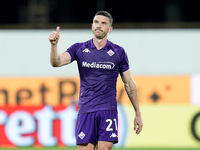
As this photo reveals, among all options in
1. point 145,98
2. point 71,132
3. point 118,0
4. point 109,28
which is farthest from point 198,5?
point 109,28

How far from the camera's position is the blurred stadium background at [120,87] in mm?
11516

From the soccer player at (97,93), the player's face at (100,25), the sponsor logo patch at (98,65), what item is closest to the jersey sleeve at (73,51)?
the soccer player at (97,93)

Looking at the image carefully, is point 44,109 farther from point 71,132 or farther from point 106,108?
point 106,108

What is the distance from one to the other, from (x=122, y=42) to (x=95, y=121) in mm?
5739

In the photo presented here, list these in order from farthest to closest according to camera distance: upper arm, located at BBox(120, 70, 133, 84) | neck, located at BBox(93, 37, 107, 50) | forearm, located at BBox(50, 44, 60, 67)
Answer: upper arm, located at BBox(120, 70, 133, 84)
neck, located at BBox(93, 37, 107, 50)
forearm, located at BBox(50, 44, 60, 67)

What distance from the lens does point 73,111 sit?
37.9 feet

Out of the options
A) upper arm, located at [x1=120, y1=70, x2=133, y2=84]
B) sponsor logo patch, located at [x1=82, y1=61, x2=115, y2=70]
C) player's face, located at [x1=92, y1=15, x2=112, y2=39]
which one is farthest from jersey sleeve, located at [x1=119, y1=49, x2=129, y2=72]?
player's face, located at [x1=92, y1=15, x2=112, y2=39]

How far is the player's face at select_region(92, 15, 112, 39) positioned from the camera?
6230mm

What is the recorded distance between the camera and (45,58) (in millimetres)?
11867

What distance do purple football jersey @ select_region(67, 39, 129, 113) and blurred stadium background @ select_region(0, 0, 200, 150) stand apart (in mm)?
5240

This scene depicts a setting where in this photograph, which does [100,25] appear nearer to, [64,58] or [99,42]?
[99,42]

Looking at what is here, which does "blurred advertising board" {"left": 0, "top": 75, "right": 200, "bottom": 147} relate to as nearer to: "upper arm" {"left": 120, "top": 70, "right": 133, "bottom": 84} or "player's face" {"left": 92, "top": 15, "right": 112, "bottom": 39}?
"upper arm" {"left": 120, "top": 70, "right": 133, "bottom": 84}

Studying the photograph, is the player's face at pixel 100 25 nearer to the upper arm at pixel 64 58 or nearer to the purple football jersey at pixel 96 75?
the purple football jersey at pixel 96 75

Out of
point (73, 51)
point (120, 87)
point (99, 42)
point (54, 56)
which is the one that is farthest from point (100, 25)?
point (120, 87)
